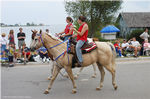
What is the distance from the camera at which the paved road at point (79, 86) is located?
5.30 meters

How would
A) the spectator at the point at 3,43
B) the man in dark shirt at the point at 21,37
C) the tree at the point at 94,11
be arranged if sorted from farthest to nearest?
1. the tree at the point at 94,11
2. the man in dark shirt at the point at 21,37
3. the spectator at the point at 3,43

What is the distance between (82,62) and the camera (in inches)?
221

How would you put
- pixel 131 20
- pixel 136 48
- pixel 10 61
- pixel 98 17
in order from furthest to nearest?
pixel 131 20 → pixel 98 17 → pixel 136 48 → pixel 10 61

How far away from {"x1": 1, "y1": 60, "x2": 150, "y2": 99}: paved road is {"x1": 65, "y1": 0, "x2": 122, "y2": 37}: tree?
2341 cm

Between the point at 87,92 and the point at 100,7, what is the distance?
27.5 metres

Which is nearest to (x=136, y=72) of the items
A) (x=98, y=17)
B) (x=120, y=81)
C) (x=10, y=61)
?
(x=120, y=81)

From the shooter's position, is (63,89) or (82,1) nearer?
(63,89)

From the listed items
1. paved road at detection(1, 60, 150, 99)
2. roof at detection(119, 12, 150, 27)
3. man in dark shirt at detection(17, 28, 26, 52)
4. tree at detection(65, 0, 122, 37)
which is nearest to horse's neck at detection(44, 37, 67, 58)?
paved road at detection(1, 60, 150, 99)

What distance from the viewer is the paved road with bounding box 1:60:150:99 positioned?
209 inches

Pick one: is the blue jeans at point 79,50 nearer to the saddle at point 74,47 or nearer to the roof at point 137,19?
the saddle at point 74,47

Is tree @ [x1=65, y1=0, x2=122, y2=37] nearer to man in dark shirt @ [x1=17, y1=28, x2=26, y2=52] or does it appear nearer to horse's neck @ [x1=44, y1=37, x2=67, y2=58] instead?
man in dark shirt @ [x1=17, y1=28, x2=26, y2=52]

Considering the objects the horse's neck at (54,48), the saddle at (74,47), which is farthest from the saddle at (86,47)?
the horse's neck at (54,48)

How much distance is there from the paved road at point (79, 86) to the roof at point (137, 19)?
34488 millimetres

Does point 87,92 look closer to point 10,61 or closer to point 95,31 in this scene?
point 10,61
